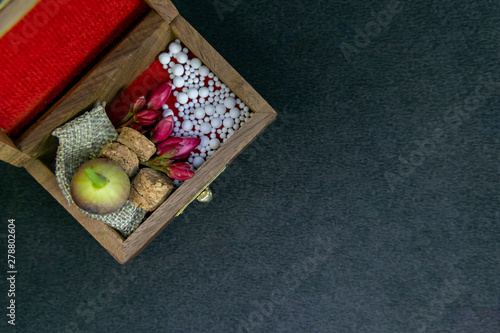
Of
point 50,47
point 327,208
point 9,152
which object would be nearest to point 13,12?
point 50,47

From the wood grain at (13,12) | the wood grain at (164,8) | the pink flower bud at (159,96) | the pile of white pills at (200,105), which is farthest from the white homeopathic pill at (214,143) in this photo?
the wood grain at (13,12)

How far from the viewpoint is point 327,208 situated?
42.4 inches

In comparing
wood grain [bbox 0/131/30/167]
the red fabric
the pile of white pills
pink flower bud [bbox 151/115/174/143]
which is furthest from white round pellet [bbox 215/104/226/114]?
wood grain [bbox 0/131/30/167]

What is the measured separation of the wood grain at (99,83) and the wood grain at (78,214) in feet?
0.09

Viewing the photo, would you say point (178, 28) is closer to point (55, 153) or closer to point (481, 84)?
point (55, 153)

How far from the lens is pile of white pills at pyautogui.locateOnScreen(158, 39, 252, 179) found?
0.78m

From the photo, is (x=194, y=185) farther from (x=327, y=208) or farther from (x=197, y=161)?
(x=327, y=208)

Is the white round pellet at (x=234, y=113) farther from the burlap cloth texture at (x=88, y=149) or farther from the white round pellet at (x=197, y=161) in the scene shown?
the burlap cloth texture at (x=88, y=149)

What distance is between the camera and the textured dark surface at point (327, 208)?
1.06 m

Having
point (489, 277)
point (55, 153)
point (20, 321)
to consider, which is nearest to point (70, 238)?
point (20, 321)

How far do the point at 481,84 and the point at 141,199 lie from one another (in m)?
0.92

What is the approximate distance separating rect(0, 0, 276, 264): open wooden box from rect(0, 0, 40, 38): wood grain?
18 cm

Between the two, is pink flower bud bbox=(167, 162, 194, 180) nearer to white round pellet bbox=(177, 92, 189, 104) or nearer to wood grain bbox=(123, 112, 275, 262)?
wood grain bbox=(123, 112, 275, 262)

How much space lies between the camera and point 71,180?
0.65 m
